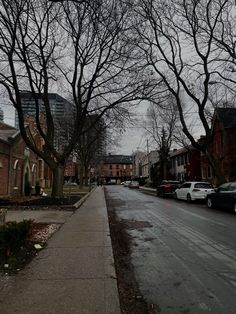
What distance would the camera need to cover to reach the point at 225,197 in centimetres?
1998

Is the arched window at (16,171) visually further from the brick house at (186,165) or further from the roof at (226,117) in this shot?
the brick house at (186,165)

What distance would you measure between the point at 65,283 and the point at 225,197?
15.5m

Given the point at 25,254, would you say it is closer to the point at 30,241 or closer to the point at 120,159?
the point at 30,241

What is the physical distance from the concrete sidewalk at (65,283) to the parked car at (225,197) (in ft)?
37.4

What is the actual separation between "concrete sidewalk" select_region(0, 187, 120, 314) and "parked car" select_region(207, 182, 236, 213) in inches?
449

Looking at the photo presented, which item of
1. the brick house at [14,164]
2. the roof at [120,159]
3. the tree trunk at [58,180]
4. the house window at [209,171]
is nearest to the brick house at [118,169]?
the roof at [120,159]

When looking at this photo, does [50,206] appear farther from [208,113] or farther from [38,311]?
[208,113]

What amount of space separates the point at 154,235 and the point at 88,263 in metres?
4.76

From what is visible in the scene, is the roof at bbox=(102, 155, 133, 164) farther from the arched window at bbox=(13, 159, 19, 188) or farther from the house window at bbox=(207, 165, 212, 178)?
the arched window at bbox=(13, 159, 19, 188)

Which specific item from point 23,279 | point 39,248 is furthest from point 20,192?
point 23,279

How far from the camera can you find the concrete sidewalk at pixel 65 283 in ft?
15.9

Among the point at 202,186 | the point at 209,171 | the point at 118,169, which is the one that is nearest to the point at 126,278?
the point at 202,186

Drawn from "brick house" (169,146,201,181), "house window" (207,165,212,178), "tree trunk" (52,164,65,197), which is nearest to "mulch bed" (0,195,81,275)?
"tree trunk" (52,164,65,197)

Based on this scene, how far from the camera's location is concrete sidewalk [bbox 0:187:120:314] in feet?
15.9
